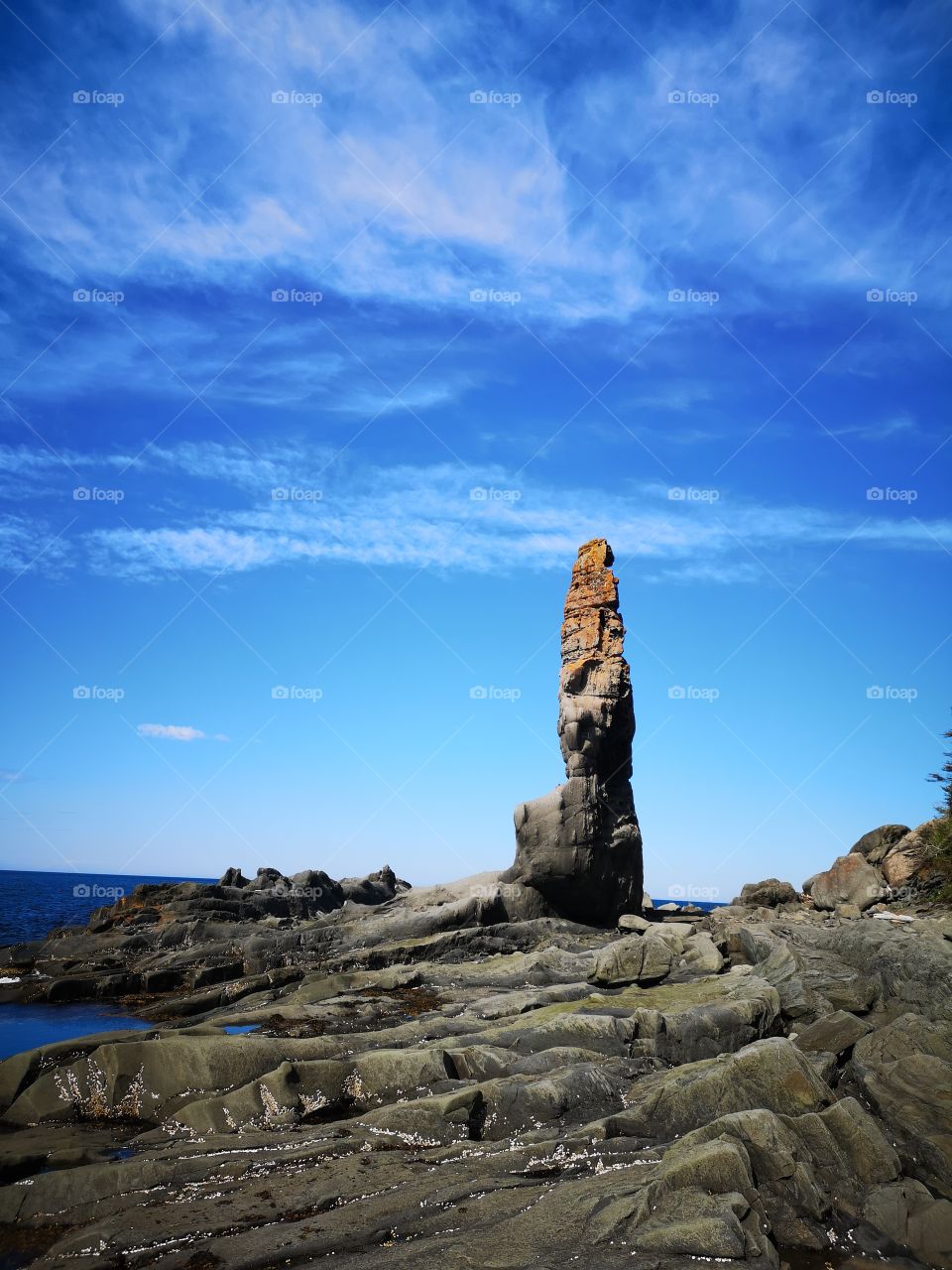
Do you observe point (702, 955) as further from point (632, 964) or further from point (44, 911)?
point (44, 911)

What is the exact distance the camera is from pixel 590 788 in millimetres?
39656

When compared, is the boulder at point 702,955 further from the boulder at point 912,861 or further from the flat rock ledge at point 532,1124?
the boulder at point 912,861

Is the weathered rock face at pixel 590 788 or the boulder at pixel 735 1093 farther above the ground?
the weathered rock face at pixel 590 788

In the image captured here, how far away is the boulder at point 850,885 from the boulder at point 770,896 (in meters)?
3.03

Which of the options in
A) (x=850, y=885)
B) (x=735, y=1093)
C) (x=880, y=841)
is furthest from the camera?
(x=880, y=841)

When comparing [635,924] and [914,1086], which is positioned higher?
[914,1086]

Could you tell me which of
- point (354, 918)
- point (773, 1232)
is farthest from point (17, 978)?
point (773, 1232)

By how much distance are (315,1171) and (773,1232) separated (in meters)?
6.11

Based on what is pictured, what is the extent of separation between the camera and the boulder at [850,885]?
119 ft

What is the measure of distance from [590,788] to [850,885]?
512 inches

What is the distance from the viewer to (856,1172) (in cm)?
1047

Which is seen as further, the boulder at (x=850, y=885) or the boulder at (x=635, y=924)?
the boulder at (x=850, y=885)
